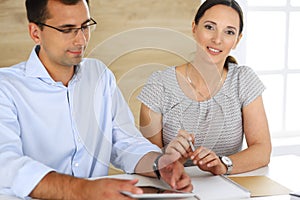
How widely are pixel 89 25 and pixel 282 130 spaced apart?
1908mm

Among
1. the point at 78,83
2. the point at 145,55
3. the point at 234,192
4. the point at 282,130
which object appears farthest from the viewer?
the point at 282,130

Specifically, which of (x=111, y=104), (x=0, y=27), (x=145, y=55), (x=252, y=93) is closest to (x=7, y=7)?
(x=0, y=27)

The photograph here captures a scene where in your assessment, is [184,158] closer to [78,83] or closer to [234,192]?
[234,192]

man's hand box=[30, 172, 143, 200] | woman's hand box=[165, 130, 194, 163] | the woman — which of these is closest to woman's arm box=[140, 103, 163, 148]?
the woman

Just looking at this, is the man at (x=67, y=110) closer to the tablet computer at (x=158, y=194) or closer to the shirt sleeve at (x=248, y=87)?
the tablet computer at (x=158, y=194)

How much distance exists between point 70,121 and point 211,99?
2.05 feet

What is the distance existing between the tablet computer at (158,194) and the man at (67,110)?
0.08 metres

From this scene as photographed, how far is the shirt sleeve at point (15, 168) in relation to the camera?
4.66 feet

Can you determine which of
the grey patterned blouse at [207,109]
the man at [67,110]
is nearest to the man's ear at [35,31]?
the man at [67,110]

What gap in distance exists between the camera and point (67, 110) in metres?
1.76

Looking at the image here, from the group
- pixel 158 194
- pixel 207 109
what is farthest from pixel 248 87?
pixel 158 194

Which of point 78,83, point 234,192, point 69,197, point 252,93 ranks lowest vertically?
point 69,197

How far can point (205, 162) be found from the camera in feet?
5.51

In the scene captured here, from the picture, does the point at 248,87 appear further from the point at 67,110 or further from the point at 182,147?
the point at 67,110
